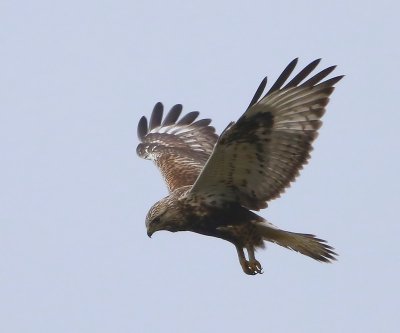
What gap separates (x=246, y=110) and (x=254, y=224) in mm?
1149

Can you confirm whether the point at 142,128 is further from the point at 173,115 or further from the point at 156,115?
the point at 173,115

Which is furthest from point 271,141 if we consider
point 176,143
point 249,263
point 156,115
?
point 156,115

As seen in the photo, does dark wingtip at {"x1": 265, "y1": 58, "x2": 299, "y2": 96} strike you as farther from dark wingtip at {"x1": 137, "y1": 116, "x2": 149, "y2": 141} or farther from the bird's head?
dark wingtip at {"x1": 137, "y1": 116, "x2": 149, "y2": 141}

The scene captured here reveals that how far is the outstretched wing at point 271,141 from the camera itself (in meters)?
8.58

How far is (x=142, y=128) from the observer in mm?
12688

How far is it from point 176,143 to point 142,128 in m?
0.78

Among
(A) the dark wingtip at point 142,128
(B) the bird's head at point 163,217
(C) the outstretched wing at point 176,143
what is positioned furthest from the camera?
(A) the dark wingtip at point 142,128

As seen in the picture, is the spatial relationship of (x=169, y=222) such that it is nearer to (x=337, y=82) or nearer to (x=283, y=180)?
(x=283, y=180)

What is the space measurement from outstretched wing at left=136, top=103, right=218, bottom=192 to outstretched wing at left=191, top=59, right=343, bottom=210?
1412 millimetres

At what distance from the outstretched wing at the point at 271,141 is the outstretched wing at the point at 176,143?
1.41m

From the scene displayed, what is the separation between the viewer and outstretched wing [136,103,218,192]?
→ 10.8 m

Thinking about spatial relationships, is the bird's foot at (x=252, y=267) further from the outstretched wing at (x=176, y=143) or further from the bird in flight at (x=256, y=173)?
the outstretched wing at (x=176, y=143)

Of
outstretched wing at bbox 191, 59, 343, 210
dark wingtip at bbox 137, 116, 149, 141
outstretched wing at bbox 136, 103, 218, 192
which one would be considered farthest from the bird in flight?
→ dark wingtip at bbox 137, 116, 149, 141

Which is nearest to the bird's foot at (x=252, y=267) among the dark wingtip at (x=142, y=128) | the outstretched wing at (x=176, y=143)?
the outstretched wing at (x=176, y=143)
